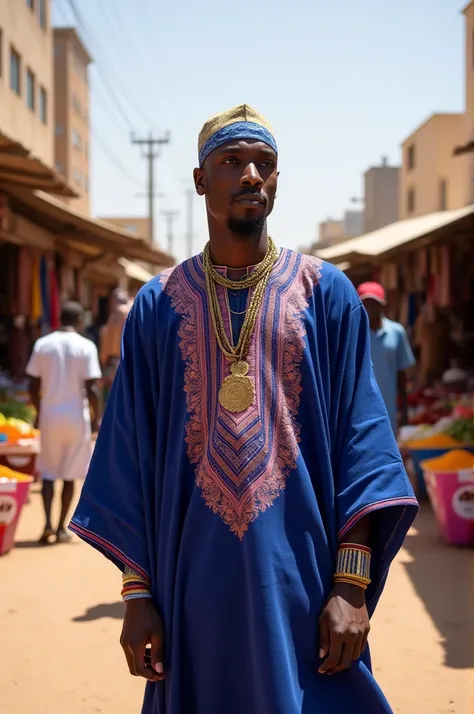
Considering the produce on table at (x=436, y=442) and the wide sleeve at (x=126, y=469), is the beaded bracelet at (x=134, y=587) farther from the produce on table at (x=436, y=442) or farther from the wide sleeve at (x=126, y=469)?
the produce on table at (x=436, y=442)

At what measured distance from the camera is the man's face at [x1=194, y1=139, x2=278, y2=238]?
2486mm

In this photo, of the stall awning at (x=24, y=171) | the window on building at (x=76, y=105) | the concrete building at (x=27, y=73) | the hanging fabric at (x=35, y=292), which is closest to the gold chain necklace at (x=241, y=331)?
the stall awning at (x=24, y=171)


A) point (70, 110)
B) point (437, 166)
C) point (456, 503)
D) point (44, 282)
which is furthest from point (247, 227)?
point (70, 110)

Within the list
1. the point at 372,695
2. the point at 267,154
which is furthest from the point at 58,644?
the point at 267,154

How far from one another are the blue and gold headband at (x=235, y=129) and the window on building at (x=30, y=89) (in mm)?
22405

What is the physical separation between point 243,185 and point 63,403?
5.70 meters

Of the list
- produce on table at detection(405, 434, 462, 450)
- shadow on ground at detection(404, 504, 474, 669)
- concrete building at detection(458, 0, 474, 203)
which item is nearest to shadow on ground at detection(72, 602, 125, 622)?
shadow on ground at detection(404, 504, 474, 669)

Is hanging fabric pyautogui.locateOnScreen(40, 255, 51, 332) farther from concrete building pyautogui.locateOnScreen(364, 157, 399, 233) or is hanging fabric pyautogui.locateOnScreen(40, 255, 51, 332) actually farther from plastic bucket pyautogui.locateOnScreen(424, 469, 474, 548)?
concrete building pyautogui.locateOnScreen(364, 157, 399, 233)

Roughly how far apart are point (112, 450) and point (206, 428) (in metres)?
0.26

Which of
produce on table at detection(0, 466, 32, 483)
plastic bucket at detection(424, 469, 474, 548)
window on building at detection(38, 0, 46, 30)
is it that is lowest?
plastic bucket at detection(424, 469, 474, 548)

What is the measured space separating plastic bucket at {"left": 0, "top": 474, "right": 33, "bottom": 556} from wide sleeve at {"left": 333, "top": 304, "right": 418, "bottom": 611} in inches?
201

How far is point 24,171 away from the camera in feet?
29.7

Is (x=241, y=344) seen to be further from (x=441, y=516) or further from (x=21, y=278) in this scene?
(x=21, y=278)

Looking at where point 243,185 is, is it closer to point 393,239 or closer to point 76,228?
point 393,239
